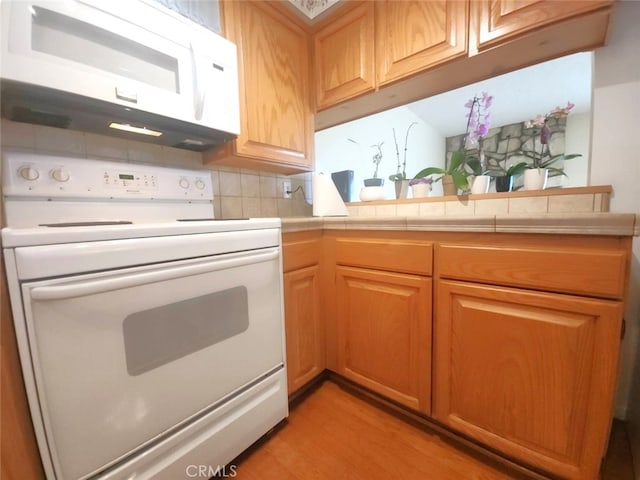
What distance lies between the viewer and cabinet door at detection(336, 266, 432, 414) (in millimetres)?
996

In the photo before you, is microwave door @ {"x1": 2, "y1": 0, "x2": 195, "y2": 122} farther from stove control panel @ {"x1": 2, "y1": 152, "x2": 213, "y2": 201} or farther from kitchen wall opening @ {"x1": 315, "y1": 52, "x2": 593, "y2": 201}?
kitchen wall opening @ {"x1": 315, "y1": 52, "x2": 593, "y2": 201}

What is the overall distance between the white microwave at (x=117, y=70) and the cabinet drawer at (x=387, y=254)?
2.31ft

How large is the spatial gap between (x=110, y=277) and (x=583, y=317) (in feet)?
3.97

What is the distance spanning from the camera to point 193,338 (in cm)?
76

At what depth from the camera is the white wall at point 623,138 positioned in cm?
96

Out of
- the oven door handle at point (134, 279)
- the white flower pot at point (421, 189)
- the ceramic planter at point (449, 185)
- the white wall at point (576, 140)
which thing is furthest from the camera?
the white wall at point (576, 140)

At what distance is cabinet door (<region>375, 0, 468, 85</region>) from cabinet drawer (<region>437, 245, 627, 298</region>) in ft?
2.65

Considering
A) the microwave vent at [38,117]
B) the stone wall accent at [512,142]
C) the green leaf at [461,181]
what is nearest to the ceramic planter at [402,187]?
the green leaf at [461,181]

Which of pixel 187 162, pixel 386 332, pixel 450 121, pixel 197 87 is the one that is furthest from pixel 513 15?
pixel 450 121

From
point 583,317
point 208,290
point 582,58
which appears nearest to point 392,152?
point 582,58

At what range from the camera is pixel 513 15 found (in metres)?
0.90

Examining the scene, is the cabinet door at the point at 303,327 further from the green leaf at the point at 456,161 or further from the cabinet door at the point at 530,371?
the green leaf at the point at 456,161

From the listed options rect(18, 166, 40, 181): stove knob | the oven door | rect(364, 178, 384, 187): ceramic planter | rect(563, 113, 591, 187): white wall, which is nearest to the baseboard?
the oven door

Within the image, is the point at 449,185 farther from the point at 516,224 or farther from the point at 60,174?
the point at 60,174
